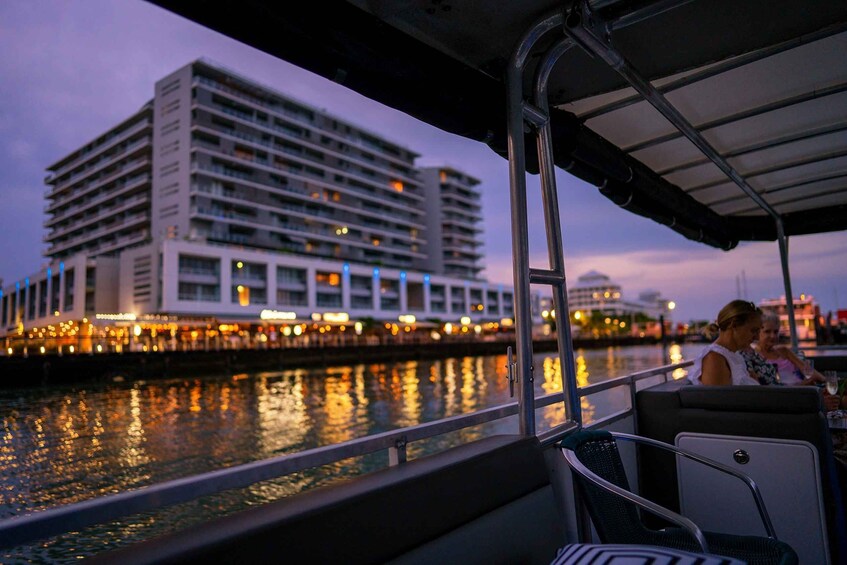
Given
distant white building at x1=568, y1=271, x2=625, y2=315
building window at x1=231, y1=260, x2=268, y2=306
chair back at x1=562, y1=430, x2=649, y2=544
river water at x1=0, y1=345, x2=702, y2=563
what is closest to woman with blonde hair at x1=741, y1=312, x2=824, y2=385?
river water at x1=0, y1=345, x2=702, y2=563

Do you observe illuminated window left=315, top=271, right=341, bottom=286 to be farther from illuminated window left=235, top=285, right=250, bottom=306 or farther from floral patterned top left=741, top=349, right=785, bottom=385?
floral patterned top left=741, top=349, right=785, bottom=385

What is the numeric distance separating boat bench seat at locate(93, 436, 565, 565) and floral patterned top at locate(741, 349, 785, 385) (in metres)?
2.29

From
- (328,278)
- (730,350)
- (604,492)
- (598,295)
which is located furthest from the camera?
(598,295)

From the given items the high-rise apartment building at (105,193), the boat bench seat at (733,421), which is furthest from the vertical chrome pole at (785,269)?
the high-rise apartment building at (105,193)

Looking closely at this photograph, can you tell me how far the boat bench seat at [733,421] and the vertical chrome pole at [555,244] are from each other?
2.27 ft

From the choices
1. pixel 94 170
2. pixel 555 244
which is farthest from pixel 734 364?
pixel 94 170

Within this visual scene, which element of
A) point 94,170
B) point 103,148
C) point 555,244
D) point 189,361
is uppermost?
point 103,148

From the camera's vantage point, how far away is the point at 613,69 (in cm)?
299

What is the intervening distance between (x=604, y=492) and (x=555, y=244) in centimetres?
125

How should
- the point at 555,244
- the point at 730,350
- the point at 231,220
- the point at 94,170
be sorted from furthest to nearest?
the point at 94,170, the point at 231,220, the point at 730,350, the point at 555,244

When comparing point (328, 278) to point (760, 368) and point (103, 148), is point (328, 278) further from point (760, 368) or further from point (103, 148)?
point (760, 368)

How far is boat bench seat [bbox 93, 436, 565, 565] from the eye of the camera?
1.17m

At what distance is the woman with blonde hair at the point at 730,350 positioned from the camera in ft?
11.0

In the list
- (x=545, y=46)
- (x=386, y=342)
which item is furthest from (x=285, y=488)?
(x=386, y=342)
